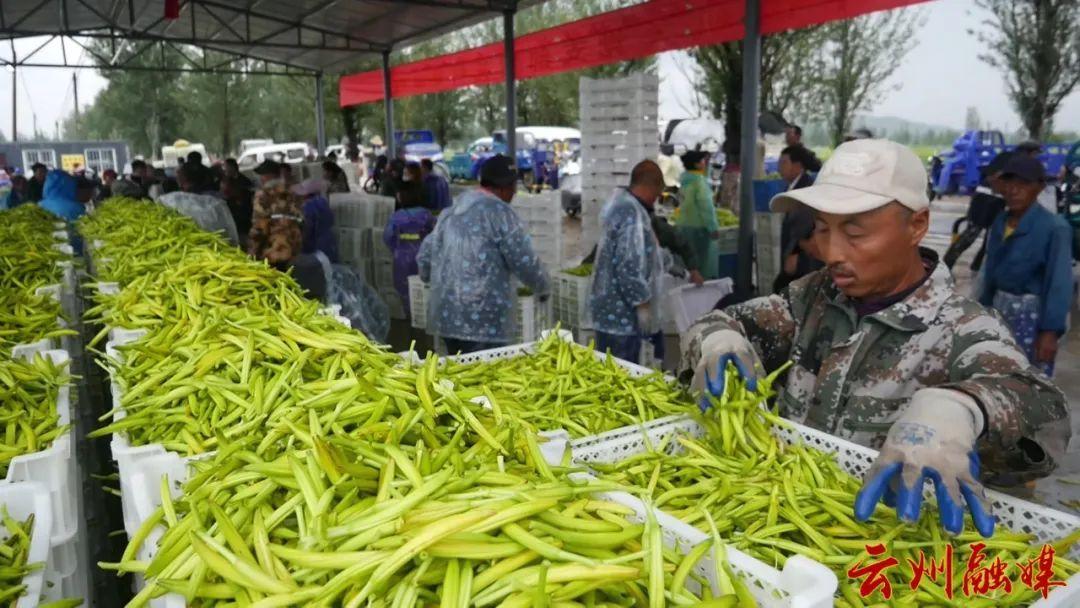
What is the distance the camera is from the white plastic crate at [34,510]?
5.48ft

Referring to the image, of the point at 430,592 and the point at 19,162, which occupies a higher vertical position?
the point at 19,162

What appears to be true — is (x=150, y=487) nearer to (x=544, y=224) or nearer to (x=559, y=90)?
(x=544, y=224)

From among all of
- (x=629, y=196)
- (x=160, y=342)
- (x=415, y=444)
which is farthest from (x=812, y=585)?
(x=629, y=196)

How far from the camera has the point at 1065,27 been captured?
687 inches

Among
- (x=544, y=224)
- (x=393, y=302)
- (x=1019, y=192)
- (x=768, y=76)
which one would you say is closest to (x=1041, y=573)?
(x=1019, y=192)

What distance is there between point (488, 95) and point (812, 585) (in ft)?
151

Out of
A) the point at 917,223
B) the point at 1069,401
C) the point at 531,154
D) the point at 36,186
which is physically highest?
the point at 531,154

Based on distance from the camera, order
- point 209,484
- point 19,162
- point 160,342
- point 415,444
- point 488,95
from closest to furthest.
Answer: point 209,484 → point 415,444 → point 160,342 → point 19,162 → point 488,95

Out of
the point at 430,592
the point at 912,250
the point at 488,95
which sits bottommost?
the point at 430,592

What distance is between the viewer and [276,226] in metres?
5.10

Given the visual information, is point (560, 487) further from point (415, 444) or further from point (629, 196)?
point (629, 196)

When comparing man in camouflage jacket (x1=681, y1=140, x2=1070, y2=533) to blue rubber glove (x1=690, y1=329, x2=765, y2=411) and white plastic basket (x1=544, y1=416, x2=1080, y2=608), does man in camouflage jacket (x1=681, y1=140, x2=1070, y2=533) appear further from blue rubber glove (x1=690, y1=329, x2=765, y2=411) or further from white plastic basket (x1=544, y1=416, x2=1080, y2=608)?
white plastic basket (x1=544, y1=416, x2=1080, y2=608)

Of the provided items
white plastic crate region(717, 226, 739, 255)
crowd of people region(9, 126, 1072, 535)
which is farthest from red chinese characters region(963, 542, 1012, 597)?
white plastic crate region(717, 226, 739, 255)

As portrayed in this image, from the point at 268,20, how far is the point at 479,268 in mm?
13860
